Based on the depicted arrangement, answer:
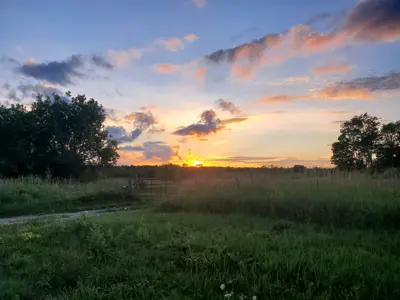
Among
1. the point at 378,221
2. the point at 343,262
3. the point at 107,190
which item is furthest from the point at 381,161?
the point at 343,262

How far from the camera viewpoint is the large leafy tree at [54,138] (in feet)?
150

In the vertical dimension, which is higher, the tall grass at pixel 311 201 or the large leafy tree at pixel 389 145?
the large leafy tree at pixel 389 145

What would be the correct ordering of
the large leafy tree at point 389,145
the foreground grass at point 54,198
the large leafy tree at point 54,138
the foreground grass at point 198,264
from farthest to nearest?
the large leafy tree at point 389,145
the large leafy tree at point 54,138
the foreground grass at point 54,198
the foreground grass at point 198,264

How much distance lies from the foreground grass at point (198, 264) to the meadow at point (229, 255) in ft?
0.07

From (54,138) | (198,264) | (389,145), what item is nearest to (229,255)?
(198,264)

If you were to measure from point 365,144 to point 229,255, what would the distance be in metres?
53.4

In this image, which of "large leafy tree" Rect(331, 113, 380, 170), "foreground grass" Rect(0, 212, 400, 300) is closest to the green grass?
"foreground grass" Rect(0, 212, 400, 300)

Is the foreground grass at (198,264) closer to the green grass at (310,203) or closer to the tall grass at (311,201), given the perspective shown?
the green grass at (310,203)

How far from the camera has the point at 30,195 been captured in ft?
77.6

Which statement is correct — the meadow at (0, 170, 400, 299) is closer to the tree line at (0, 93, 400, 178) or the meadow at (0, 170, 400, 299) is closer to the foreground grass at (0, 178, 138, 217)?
the foreground grass at (0, 178, 138, 217)

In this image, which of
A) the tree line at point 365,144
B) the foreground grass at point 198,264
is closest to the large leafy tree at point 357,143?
the tree line at point 365,144

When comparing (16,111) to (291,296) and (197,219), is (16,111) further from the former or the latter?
(291,296)

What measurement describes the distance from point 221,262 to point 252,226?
4.70 meters

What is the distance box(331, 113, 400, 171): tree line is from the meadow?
140ft
